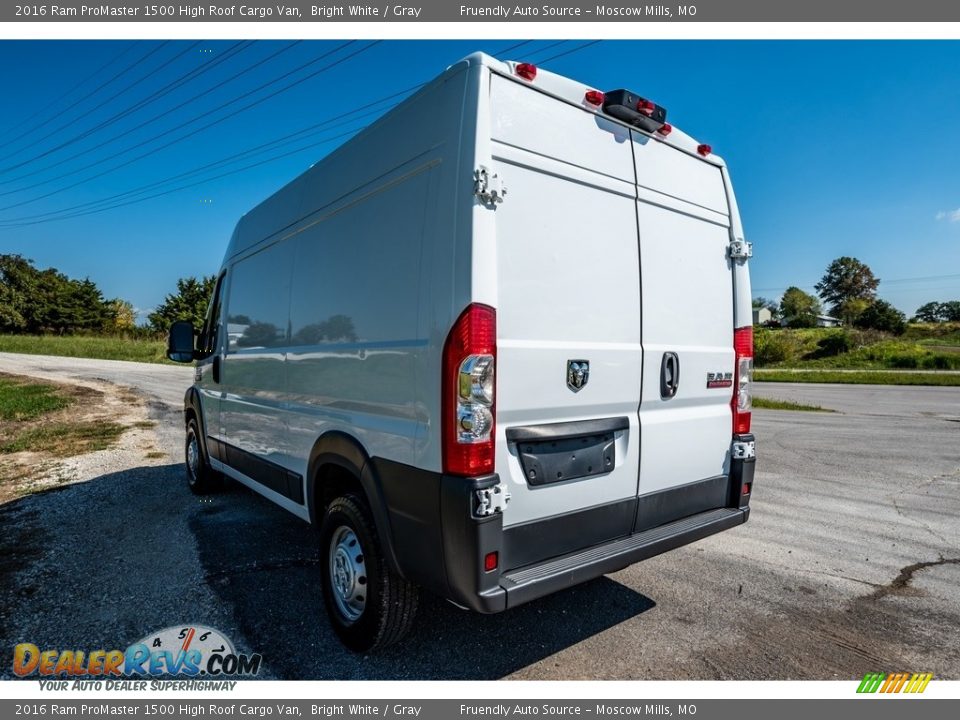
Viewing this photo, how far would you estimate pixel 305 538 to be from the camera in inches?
176

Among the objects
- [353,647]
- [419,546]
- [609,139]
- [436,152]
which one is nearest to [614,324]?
[609,139]

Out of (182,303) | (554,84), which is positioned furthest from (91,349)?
(554,84)

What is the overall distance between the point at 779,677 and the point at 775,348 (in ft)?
128

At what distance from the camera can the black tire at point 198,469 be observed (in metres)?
5.62

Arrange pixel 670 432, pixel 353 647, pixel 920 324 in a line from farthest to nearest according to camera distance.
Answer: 1. pixel 920 324
2. pixel 670 432
3. pixel 353 647

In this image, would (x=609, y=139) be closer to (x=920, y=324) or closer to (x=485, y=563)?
(x=485, y=563)

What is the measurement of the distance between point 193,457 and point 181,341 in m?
1.52

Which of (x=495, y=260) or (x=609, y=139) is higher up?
(x=609, y=139)

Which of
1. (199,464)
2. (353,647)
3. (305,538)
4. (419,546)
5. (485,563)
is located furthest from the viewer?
(199,464)

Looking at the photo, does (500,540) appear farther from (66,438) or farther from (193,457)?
(66,438)

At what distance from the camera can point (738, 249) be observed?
354 cm

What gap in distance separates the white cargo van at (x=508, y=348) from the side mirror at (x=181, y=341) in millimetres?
2012

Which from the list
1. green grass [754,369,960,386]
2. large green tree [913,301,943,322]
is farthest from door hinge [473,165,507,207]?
large green tree [913,301,943,322]

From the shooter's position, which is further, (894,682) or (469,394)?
(894,682)
